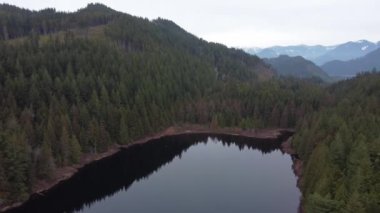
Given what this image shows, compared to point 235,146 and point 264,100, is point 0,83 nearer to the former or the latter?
point 235,146

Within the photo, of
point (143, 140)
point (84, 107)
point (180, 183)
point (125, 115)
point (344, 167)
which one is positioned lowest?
point (180, 183)

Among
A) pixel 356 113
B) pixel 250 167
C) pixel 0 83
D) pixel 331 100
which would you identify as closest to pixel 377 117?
pixel 356 113

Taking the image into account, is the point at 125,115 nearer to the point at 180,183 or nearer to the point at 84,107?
the point at 84,107

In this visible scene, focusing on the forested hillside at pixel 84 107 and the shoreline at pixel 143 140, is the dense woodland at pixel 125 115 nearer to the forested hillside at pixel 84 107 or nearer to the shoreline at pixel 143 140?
the forested hillside at pixel 84 107

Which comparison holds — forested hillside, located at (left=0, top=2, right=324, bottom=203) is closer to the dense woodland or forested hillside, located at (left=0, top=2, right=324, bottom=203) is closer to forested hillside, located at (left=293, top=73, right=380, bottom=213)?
the dense woodland

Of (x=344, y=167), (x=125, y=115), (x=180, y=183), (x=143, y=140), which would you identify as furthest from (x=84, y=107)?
(x=344, y=167)

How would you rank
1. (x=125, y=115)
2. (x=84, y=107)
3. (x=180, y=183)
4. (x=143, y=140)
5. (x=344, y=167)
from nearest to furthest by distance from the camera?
1. (x=344, y=167)
2. (x=180, y=183)
3. (x=84, y=107)
4. (x=125, y=115)
5. (x=143, y=140)
